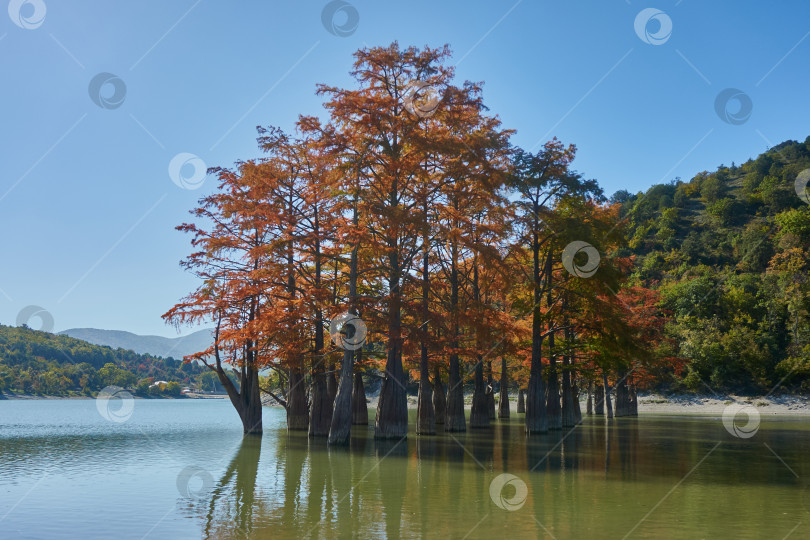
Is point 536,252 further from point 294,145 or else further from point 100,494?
point 100,494

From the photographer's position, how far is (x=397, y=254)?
28.0 m

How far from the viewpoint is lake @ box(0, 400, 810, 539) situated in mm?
10945

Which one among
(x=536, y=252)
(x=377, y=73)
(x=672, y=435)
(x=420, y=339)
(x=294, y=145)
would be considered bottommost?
→ (x=672, y=435)

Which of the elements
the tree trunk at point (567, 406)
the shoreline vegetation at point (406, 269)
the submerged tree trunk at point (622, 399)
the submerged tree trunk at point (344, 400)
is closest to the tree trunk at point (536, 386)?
the shoreline vegetation at point (406, 269)

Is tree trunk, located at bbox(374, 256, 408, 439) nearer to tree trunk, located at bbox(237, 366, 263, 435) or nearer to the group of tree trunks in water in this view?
the group of tree trunks in water

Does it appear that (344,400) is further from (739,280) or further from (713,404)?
(739,280)

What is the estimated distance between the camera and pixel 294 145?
29.6m

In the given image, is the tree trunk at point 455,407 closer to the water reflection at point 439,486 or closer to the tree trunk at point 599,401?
the water reflection at point 439,486

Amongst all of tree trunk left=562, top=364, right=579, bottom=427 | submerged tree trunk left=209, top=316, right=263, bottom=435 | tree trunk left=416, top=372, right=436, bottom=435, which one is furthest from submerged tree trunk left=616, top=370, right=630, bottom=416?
submerged tree trunk left=209, top=316, right=263, bottom=435

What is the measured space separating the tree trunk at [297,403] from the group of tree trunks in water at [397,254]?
87 millimetres

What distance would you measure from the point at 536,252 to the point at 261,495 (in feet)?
76.9

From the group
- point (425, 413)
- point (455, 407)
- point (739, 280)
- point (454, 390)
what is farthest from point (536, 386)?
point (739, 280)

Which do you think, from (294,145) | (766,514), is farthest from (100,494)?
(294,145)

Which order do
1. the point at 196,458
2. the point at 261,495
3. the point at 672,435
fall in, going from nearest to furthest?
the point at 261,495
the point at 196,458
the point at 672,435
